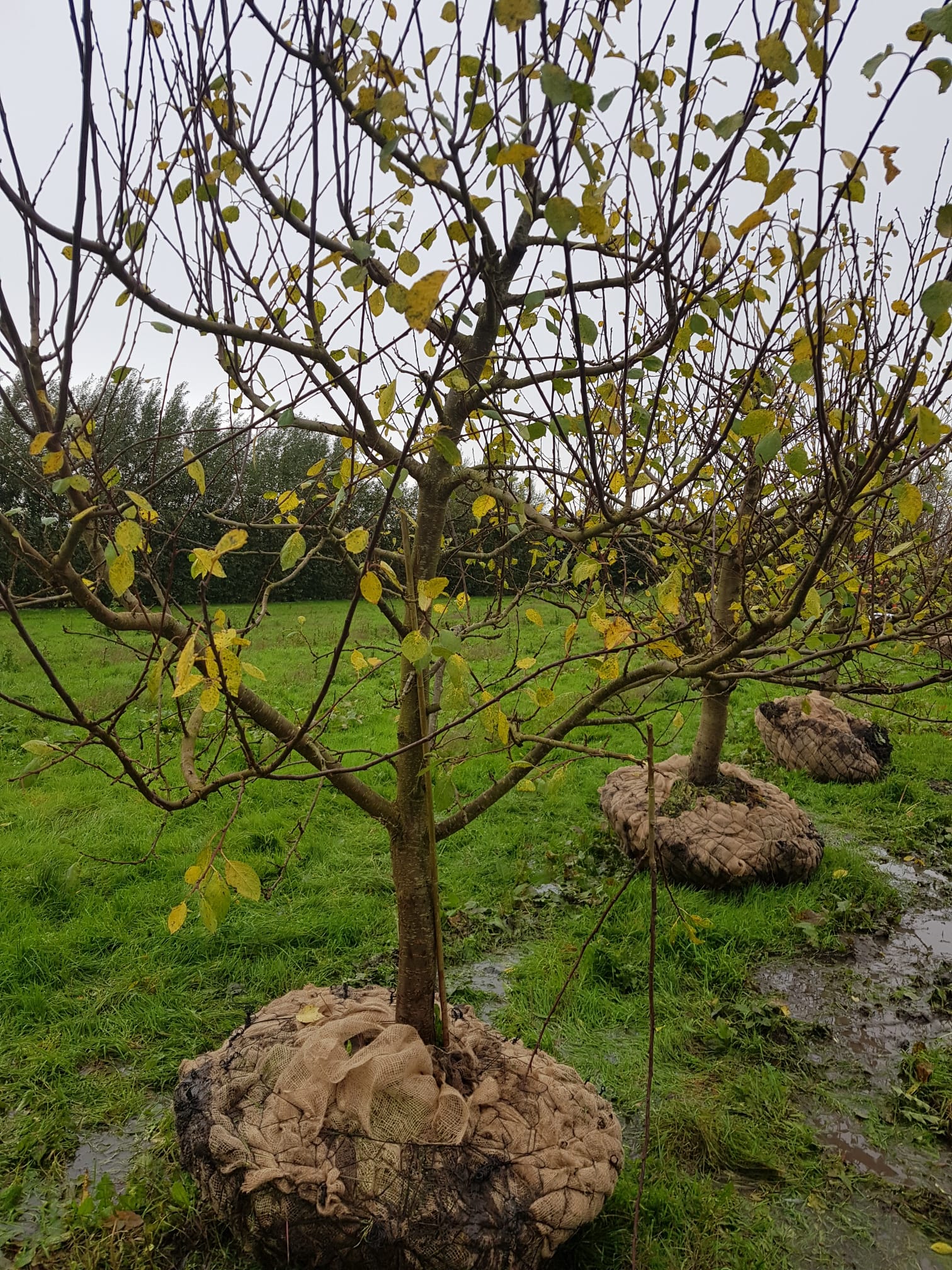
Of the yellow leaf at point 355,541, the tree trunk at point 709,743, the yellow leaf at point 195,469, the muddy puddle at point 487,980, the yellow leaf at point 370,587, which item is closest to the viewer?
the yellow leaf at point 370,587

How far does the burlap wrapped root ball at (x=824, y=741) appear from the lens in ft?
20.8

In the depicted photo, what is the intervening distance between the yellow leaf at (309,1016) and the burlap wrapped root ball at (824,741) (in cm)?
495

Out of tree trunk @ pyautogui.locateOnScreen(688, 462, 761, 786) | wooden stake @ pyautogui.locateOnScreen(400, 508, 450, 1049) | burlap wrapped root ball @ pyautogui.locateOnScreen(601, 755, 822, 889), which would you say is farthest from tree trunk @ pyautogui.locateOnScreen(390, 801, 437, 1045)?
tree trunk @ pyautogui.locateOnScreen(688, 462, 761, 786)

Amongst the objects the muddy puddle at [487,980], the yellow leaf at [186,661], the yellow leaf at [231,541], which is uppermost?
the yellow leaf at [231,541]

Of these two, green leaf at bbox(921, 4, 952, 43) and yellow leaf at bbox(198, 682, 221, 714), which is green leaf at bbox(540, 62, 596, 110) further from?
yellow leaf at bbox(198, 682, 221, 714)

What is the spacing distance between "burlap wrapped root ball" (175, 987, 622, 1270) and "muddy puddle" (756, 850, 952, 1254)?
35.3 inches

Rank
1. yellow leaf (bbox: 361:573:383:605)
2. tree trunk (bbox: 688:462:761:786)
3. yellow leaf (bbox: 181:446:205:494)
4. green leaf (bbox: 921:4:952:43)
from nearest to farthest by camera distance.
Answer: green leaf (bbox: 921:4:952:43) < yellow leaf (bbox: 361:573:383:605) < yellow leaf (bbox: 181:446:205:494) < tree trunk (bbox: 688:462:761:786)

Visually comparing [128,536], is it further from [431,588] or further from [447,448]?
[447,448]

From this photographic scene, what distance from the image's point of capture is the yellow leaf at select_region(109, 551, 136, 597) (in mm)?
1251

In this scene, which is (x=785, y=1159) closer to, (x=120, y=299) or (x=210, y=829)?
(x=120, y=299)

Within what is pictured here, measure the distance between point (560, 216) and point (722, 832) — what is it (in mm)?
4008

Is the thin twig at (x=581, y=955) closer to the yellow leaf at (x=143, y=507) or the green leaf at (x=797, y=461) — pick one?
the green leaf at (x=797, y=461)

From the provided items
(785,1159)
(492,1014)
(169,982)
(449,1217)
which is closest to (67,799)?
(169,982)

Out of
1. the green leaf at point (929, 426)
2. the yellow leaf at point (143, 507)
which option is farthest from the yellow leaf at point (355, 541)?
the green leaf at point (929, 426)
